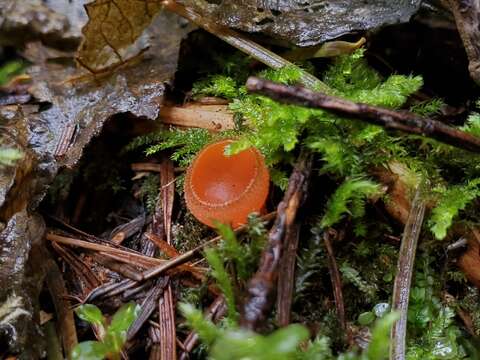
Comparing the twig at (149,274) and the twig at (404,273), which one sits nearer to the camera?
the twig at (404,273)

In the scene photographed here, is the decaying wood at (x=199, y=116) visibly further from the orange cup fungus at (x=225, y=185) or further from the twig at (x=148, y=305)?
the twig at (x=148, y=305)

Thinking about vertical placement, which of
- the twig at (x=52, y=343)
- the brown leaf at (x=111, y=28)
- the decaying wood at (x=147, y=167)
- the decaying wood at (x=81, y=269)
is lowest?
the twig at (x=52, y=343)

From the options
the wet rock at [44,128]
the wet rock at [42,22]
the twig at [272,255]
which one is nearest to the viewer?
the twig at [272,255]

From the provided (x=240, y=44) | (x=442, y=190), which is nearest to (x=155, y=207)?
(x=240, y=44)

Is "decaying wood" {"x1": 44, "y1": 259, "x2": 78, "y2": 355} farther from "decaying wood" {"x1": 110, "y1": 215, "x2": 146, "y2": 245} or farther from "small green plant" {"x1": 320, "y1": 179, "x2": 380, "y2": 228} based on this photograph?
"small green plant" {"x1": 320, "y1": 179, "x2": 380, "y2": 228}

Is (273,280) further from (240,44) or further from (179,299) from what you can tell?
(240,44)

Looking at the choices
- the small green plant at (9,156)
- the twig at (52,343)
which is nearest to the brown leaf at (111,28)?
the small green plant at (9,156)

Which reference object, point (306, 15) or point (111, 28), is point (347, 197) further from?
point (111, 28)
